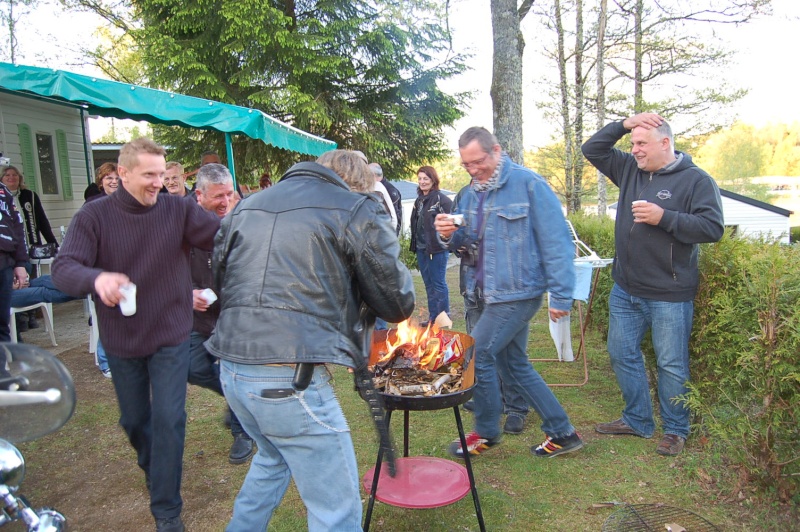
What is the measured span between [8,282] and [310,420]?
4640mm

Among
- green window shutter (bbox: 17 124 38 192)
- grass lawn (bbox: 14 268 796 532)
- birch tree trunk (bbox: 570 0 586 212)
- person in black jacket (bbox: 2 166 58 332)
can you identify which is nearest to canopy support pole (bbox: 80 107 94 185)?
green window shutter (bbox: 17 124 38 192)

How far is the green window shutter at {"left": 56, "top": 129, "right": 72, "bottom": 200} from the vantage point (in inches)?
427

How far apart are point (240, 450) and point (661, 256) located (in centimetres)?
306

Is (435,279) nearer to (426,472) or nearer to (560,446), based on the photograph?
(560,446)

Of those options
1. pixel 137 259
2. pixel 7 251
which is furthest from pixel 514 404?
pixel 7 251

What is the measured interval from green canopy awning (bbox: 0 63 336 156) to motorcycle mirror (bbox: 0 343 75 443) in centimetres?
593

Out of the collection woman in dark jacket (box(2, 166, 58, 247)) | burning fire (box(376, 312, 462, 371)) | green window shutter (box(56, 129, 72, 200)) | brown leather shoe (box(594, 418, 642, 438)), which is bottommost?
brown leather shoe (box(594, 418, 642, 438))

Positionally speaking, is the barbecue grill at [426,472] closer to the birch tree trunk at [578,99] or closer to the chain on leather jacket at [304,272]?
the chain on leather jacket at [304,272]

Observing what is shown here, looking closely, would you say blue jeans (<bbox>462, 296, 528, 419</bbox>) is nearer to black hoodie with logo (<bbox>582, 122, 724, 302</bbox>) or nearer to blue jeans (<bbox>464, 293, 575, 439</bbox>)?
blue jeans (<bbox>464, 293, 575, 439</bbox>)

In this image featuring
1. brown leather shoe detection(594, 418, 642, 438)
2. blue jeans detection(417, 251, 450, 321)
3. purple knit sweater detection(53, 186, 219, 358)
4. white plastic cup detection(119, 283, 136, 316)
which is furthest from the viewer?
blue jeans detection(417, 251, 450, 321)

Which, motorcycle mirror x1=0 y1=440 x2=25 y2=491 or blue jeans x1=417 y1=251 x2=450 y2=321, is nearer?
motorcycle mirror x1=0 y1=440 x2=25 y2=491

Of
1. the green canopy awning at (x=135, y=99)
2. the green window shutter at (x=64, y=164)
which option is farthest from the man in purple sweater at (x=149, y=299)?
the green window shutter at (x=64, y=164)

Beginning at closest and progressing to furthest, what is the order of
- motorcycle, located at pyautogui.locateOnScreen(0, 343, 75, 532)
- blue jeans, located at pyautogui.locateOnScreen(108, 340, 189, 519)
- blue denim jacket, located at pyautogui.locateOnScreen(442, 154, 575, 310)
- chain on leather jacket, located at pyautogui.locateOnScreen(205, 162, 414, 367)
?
motorcycle, located at pyautogui.locateOnScreen(0, 343, 75, 532)
chain on leather jacket, located at pyautogui.locateOnScreen(205, 162, 414, 367)
blue jeans, located at pyautogui.locateOnScreen(108, 340, 189, 519)
blue denim jacket, located at pyautogui.locateOnScreen(442, 154, 575, 310)

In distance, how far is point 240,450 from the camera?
12.7 ft
